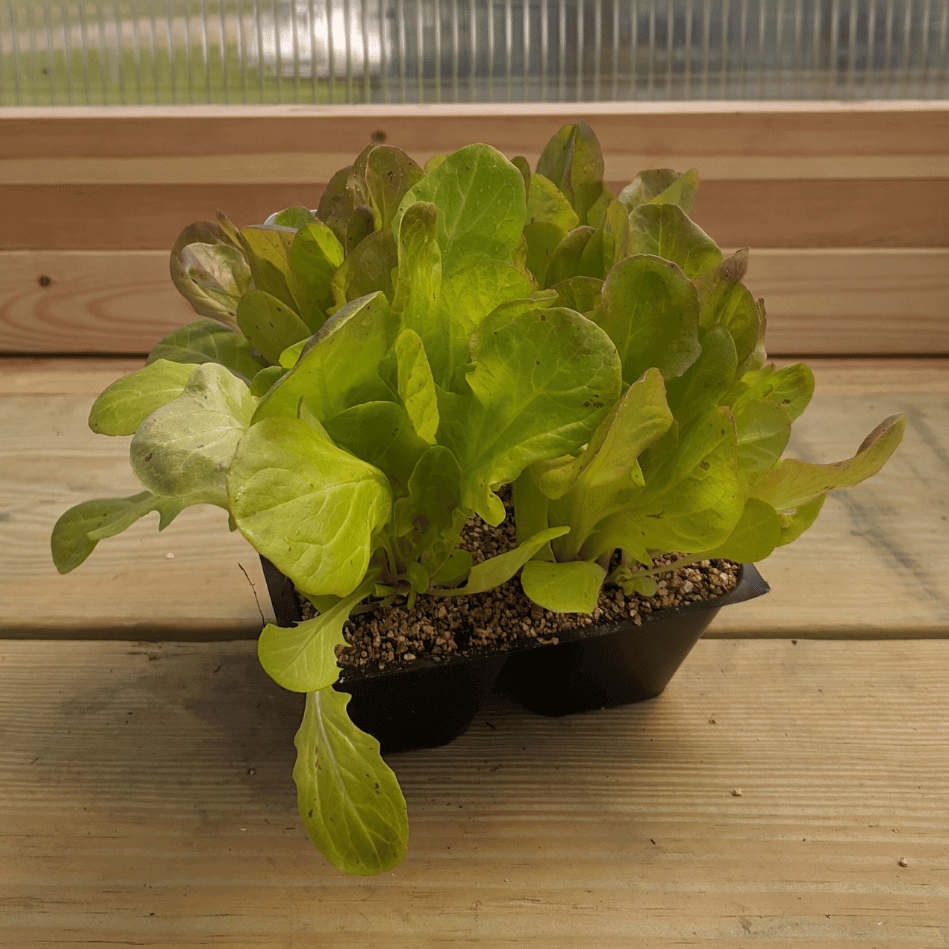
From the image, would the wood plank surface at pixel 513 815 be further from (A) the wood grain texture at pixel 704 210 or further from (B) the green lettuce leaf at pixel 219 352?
(A) the wood grain texture at pixel 704 210

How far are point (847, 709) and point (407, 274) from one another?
0.28 meters

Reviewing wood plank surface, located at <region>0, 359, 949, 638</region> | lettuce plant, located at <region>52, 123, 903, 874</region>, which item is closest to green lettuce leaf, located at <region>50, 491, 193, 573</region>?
lettuce plant, located at <region>52, 123, 903, 874</region>

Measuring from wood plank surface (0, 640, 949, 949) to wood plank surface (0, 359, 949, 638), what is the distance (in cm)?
3

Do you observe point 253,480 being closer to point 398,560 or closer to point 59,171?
point 398,560

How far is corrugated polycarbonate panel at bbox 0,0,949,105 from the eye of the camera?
726 mm

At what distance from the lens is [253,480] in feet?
0.76

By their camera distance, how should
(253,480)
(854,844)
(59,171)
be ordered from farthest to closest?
(59,171)
(854,844)
(253,480)

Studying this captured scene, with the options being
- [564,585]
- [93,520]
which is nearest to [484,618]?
[564,585]

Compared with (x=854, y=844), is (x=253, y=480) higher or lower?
higher

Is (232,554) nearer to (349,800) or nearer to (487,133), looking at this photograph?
(349,800)

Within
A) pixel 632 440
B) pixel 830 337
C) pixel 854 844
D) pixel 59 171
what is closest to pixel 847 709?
pixel 854 844

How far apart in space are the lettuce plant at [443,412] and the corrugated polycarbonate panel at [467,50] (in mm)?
444

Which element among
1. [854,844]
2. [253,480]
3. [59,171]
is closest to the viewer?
[253,480]

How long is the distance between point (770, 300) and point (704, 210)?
0.11 metres
